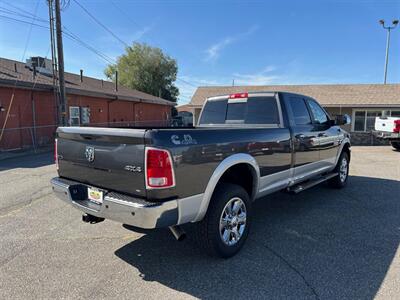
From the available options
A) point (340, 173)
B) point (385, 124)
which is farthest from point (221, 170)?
point (385, 124)

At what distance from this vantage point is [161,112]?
32.5 m

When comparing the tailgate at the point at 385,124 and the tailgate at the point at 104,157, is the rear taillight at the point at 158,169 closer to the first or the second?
the tailgate at the point at 104,157

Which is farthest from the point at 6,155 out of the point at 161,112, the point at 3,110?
the point at 161,112

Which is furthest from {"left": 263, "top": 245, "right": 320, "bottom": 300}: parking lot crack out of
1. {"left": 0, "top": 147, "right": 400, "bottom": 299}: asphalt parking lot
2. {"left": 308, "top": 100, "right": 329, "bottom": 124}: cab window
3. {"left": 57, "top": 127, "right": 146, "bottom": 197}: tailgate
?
{"left": 308, "top": 100, "right": 329, "bottom": 124}: cab window

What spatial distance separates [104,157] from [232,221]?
5.39ft

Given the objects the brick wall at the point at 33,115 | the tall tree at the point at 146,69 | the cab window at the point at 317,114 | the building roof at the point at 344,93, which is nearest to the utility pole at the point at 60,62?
the brick wall at the point at 33,115

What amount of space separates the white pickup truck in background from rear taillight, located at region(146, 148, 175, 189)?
1416 centimetres

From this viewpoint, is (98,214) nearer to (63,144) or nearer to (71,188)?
(71,188)

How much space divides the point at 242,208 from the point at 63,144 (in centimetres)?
233

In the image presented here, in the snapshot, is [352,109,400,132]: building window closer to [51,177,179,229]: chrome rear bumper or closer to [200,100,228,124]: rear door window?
[200,100,228,124]: rear door window

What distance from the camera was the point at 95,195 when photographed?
3.16 m

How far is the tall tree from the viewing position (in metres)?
43.1

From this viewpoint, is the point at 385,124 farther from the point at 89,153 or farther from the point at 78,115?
the point at 78,115

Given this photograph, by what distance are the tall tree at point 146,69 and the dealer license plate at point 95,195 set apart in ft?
135
